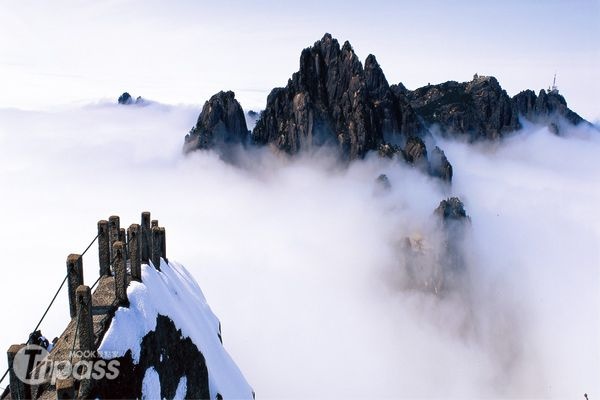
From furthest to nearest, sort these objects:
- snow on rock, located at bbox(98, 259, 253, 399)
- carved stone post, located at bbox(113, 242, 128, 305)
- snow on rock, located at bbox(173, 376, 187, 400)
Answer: snow on rock, located at bbox(173, 376, 187, 400)
carved stone post, located at bbox(113, 242, 128, 305)
snow on rock, located at bbox(98, 259, 253, 399)

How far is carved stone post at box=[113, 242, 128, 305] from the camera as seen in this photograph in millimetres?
17375

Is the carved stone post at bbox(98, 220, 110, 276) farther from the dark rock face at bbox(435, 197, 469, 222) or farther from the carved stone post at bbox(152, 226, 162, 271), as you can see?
the dark rock face at bbox(435, 197, 469, 222)

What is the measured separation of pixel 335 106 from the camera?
184 metres

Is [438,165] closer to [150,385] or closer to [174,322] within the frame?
[174,322]

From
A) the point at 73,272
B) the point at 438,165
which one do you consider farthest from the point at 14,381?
the point at 438,165

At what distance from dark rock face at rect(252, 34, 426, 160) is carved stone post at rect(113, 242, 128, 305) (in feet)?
541

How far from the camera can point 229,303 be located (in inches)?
6816

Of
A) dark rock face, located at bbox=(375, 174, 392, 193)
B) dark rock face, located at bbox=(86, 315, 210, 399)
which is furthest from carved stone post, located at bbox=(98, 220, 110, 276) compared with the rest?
dark rock face, located at bbox=(375, 174, 392, 193)

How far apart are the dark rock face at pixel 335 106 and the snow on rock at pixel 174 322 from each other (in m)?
157

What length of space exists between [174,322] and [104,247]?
5.01 meters

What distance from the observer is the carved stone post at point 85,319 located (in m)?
13.8

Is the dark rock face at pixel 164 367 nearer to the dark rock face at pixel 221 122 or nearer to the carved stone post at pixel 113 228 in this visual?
the carved stone post at pixel 113 228

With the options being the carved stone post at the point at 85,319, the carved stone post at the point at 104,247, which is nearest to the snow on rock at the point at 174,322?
the carved stone post at the point at 85,319

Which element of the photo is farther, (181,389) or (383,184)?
(383,184)
